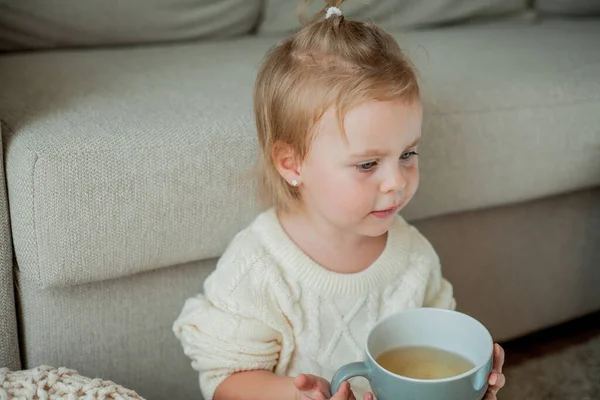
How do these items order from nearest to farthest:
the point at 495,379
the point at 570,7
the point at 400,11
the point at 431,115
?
the point at 495,379
the point at 431,115
the point at 400,11
the point at 570,7

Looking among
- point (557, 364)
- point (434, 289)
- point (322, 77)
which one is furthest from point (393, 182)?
point (557, 364)

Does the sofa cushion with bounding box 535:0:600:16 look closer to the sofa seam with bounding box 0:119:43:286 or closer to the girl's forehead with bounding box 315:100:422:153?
the girl's forehead with bounding box 315:100:422:153

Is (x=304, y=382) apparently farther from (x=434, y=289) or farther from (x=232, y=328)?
(x=434, y=289)

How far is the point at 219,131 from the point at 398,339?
0.35 metres

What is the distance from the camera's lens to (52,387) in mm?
883

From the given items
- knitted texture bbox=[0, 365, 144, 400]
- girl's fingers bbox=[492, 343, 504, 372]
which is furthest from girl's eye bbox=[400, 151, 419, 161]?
knitted texture bbox=[0, 365, 144, 400]

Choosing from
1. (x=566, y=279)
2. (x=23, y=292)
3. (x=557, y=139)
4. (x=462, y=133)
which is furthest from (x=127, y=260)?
(x=566, y=279)

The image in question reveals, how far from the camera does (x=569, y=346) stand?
1.45 meters

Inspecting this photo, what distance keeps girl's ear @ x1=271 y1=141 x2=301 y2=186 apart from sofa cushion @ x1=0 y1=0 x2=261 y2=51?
0.62 m

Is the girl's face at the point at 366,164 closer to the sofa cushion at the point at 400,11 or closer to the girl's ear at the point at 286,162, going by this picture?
the girl's ear at the point at 286,162

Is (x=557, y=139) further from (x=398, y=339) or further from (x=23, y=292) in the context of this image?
(x=23, y=292)

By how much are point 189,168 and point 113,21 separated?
568 mm

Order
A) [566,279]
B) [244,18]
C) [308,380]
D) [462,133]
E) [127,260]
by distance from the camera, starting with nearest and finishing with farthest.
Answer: [308,380] < [127,260] < [462,133] < [566,279] < [244,18]

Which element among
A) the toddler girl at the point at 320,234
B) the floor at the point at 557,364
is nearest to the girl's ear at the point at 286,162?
the toddler girl at the point at 320,234
